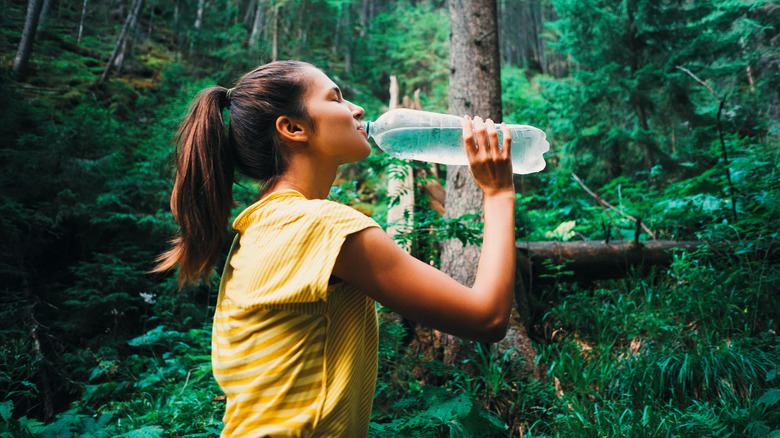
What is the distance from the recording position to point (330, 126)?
135 cm

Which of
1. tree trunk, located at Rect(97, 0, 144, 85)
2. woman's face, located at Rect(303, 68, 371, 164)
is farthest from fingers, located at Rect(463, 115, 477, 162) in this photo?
tree trunk, located at Rect(97, 0, 144, 85)

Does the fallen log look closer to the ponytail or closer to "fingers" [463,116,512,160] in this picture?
"fingers" [463,116,512,160]

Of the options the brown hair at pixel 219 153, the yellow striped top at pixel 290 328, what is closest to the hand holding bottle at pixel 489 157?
the yellow striped top at pixel 290 328

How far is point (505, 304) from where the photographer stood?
1076 mm

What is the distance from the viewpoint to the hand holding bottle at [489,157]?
1.26m

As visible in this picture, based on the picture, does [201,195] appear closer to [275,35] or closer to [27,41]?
[27,41]

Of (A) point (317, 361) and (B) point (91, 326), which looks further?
(B) point (91, 326)

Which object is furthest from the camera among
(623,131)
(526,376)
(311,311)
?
(623,131)

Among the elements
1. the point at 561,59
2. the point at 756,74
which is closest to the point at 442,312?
the point at 756,74

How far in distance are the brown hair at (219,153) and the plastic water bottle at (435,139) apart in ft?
2.06

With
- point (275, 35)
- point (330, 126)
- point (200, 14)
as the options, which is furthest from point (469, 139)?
point (200, 14)

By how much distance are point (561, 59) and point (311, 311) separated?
3261 cm

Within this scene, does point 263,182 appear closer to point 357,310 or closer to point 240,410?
point 357,310

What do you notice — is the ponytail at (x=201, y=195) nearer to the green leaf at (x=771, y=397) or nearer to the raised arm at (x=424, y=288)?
the raised arm at (x=424, y=288)
